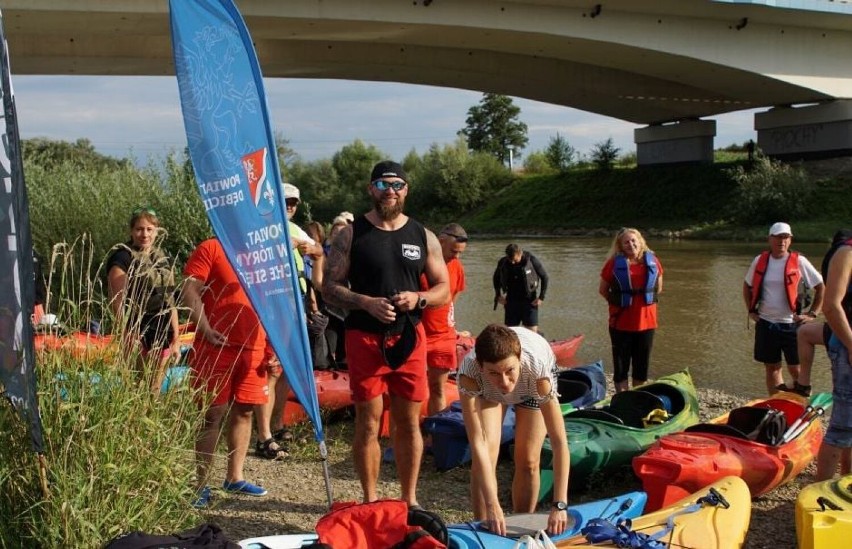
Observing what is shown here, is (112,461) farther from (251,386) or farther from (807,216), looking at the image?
(807,216)

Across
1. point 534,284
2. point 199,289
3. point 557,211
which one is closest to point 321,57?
point 557,211

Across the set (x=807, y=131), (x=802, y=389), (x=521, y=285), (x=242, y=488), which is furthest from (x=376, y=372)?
(x=807, y=131)

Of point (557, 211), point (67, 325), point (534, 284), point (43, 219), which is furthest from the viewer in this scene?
point (557, 211)

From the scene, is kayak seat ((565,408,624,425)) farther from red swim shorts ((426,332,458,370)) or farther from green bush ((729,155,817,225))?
green bush ((729,155,817,225))

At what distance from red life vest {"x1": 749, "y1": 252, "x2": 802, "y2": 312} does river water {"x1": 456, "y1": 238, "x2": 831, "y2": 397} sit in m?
1.72

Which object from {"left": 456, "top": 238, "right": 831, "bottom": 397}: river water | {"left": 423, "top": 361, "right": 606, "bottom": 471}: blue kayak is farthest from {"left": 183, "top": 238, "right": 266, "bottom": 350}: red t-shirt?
{"left": 456, "top": 238, "right": 831, "bottom": 397}: river water

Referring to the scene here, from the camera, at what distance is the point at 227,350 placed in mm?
4539

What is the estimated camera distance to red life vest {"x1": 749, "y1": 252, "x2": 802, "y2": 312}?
6918mm

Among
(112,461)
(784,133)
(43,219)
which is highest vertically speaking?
(784,133)

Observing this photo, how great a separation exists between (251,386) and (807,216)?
2578 centimetres

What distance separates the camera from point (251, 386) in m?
4.54

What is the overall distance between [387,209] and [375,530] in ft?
5.06

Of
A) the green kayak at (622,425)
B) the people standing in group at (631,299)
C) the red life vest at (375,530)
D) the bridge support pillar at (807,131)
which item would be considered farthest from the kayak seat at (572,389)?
the bridge support pillar at (807,131)

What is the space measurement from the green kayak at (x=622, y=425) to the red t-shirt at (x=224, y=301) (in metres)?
1.77
